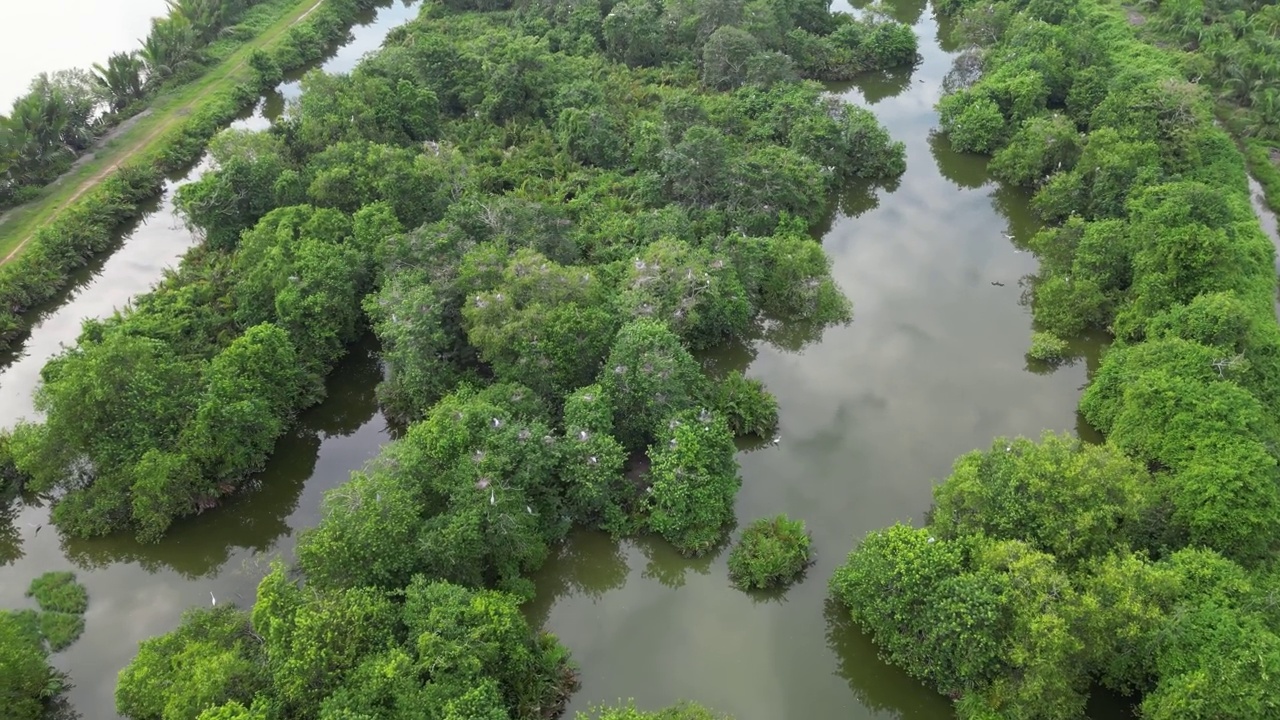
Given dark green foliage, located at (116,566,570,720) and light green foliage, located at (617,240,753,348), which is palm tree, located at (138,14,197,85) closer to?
light green foliage, located at (617,240,753,348)

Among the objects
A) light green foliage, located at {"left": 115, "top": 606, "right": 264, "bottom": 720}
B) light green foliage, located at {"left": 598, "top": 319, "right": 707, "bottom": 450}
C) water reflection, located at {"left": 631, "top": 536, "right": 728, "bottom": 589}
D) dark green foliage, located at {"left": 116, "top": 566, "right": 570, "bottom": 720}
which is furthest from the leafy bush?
light green foliage, located at {"left": 598, "top": 319, "right": 707, "bottom": 450}

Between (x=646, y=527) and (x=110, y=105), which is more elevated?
(x=110, y=105)

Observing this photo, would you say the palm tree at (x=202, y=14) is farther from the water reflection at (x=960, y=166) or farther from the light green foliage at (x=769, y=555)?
the light green foliage at (x=769, y=555)

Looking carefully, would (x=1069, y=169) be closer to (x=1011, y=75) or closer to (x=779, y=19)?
(x=1011, y=75)


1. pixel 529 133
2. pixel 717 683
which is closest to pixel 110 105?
pixel 529 133

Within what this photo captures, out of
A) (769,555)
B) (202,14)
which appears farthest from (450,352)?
(202,14)
